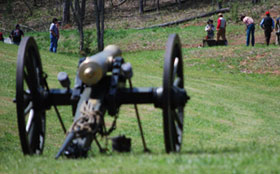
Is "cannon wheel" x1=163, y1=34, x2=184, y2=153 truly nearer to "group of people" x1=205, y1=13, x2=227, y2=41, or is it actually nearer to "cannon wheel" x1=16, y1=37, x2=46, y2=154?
"cannon wheel" x1=16, y1=37, x2=46, y2=154

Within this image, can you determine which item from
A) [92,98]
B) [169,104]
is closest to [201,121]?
[92,98]

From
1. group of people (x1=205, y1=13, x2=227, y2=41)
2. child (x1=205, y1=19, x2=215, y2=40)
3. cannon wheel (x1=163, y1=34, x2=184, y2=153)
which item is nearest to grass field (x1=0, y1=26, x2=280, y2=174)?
cannon wheel (x1=163, y1=34, x2=184, y2=153)

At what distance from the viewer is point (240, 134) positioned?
1307 cm

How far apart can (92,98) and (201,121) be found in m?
7.89

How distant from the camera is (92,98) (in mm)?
6531

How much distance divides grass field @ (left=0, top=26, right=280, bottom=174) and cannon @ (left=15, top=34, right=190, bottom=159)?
0.25m

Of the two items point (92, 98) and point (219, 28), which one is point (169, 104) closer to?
point (92, 98)

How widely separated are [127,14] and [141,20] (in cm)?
633

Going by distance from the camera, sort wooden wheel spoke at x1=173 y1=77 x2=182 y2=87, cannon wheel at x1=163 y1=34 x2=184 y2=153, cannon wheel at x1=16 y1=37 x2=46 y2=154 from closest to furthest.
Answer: cannon wheel at x1=163 y1=34 x2=184 y2=153 → cannon wheel at x1=16 y1=37 x2=46 y2=154 → wooden wheel spoke at x1=173 y1=77 x2=182 y2=87

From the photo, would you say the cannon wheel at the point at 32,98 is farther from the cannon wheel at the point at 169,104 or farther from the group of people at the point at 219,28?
the group of people at the point at 219,28

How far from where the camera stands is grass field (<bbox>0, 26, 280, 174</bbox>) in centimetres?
547

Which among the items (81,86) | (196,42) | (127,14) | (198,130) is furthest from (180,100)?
(127,14)

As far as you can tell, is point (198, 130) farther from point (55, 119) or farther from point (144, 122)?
point (55, 119)

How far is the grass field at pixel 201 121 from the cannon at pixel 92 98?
249 mm
